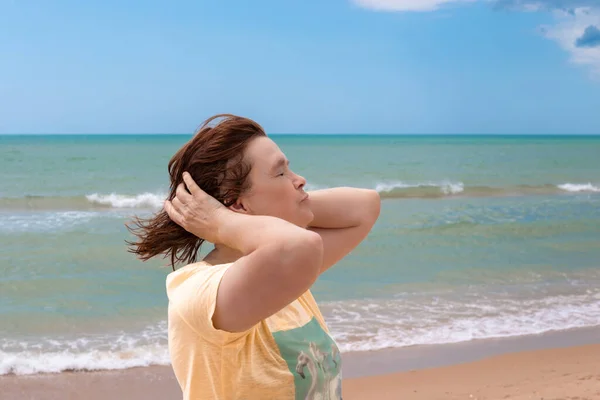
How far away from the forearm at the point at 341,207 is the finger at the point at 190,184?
0.45 metres

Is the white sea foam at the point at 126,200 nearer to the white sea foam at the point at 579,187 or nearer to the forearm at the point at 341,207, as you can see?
the white sea foam at the point at 579,187

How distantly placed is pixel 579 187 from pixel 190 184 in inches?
1027

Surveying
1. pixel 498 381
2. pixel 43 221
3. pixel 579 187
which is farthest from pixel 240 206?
pixel 579 187

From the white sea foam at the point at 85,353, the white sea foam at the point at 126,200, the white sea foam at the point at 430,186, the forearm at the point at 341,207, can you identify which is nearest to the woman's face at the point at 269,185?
the forearm at the point at 341,207

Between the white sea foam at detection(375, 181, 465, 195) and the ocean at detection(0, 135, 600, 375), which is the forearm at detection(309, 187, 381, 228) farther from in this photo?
the white sea foam at detection(375, 181, 465, 195)

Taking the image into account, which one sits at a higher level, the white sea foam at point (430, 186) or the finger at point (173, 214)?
the finger at point (173, 214)

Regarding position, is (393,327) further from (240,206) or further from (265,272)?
(265,272)

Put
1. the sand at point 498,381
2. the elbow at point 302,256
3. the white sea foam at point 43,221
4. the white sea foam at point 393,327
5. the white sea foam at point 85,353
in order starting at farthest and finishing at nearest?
the white sea foam at point 43,221
the white sea foam at point 393,327
the white sea foam at point 85,353
the sand at point 498,381
the elbow at point 302,256

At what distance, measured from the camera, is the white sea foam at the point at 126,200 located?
19.2 meters

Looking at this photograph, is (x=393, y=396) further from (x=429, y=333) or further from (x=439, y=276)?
(x=439, y=276)

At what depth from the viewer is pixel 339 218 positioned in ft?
6.40

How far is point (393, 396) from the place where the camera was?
526 cm

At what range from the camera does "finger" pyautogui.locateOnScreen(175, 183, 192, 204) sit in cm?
152

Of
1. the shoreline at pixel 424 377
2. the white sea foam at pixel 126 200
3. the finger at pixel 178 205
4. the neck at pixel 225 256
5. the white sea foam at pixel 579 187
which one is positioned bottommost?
the white sea foam at pixel 126 200
